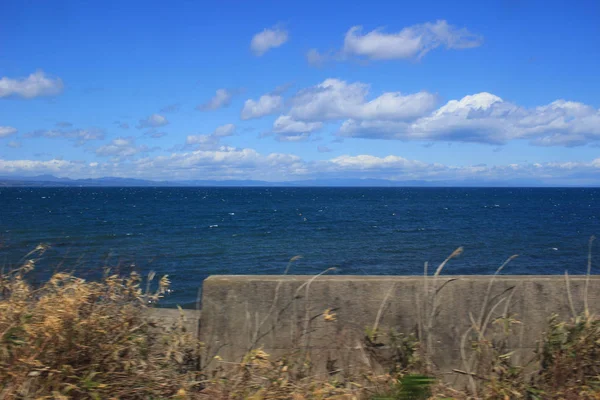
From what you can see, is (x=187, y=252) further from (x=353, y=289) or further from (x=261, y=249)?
(x=353, y=289)

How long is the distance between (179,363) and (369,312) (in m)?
1.68

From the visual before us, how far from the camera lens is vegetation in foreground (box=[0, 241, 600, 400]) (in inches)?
145

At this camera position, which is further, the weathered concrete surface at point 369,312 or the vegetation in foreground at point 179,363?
the weathered concrete surface at point 369,312

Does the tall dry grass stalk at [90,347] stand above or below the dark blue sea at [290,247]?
above

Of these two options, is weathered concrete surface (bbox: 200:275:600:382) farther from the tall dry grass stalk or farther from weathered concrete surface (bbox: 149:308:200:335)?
the tall dry grass stalk

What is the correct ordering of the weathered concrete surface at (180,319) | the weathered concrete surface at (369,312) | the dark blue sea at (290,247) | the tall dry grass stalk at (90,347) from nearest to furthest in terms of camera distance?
the tall dry grass stalk at (90,347), the weathered concrete surface at (369,312), the weathered concrete surface at (180,319), the dark blue sea at (290,247)

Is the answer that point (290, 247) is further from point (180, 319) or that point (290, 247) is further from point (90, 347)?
point (90, 347)

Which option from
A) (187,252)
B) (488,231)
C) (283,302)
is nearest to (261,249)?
(187,252)

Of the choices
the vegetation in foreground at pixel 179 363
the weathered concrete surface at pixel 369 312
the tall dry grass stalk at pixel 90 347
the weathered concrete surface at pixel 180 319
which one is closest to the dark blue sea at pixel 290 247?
the weathered concrete surface at pixel 180 319

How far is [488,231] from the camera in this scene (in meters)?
35.8

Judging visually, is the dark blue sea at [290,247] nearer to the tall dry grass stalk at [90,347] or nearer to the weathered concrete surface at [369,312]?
the tall dry grass stalk at [90,347]

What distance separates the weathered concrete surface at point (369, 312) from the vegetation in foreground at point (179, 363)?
0.12 m

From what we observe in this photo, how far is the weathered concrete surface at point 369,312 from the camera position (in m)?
4.46

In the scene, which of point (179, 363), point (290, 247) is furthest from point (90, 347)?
point (290, 247)
